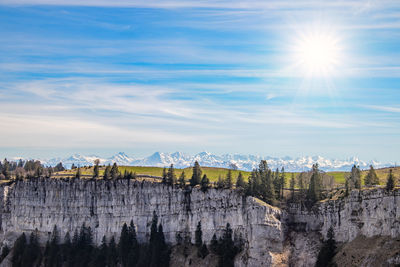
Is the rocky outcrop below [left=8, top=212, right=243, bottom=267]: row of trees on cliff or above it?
above

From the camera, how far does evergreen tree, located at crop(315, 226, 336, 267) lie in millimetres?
114381

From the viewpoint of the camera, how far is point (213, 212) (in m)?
142

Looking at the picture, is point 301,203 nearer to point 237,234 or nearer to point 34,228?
point 237,234

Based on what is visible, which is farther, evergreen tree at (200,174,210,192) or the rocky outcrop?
evergreen tree at (200,174,210,192)

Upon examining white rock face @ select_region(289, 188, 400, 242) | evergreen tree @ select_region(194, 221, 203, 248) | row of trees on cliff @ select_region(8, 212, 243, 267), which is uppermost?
white rock face @ select_region(289, 188, 400, 242)

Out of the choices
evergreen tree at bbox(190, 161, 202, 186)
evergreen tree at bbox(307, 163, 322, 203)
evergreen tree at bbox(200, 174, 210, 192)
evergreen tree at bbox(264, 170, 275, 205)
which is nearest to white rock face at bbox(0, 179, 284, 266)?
evergreen tree at bbox(200, 174, 210, 192)

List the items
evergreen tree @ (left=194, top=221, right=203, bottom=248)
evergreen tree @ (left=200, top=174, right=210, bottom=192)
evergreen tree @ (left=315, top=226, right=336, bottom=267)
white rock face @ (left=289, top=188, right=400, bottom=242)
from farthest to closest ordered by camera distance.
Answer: evergreen tree @ (left=200, top=174, right=210, bottom=192) → evergreen tree @ (left=194, top=221, right=203, bottom=248) → evergreen tree @ (left=315, top=226, right=336, bottom=267) → white rock face @ (left=289, top=188, right=400, bottom=242)

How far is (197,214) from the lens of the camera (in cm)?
14638

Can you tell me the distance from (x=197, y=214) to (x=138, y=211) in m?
24.0

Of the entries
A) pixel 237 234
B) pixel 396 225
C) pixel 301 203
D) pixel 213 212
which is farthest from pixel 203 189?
pixel 396 225

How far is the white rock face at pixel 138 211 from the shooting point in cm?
12800

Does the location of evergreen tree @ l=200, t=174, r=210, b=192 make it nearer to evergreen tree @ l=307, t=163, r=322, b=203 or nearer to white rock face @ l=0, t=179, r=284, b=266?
white rock face @ l=0, t=179, r=284, b=266

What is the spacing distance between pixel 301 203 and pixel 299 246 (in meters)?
13.1

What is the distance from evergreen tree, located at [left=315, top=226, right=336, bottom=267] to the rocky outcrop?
2016mm
